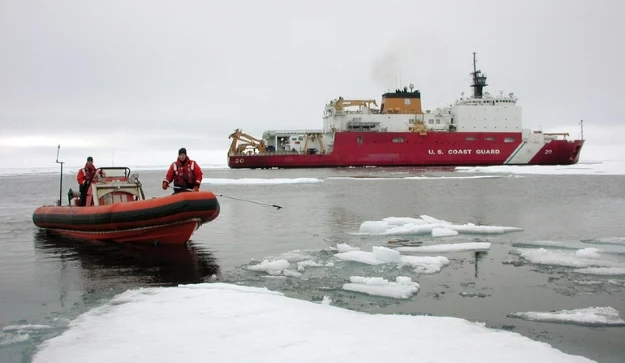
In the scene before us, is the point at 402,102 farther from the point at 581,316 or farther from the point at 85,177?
the point at 581,316

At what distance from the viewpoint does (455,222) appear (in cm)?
1155

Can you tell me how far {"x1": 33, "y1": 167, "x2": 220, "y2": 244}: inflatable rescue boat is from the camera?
8500 millimetres

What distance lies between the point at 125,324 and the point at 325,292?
2127 millimetres

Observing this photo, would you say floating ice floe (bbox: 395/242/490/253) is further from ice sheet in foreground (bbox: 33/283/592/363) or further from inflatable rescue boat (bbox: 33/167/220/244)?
ice sheet in foreground (bbox: 33/283/592/363)

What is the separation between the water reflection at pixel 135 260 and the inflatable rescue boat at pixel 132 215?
228 millimetres

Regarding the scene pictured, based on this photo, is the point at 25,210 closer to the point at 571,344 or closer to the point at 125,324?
the point at 125,324

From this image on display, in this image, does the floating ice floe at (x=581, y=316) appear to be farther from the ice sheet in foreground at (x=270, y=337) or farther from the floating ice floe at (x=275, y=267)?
the floating ice floe at (x=275, y=267)

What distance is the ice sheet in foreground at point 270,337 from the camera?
3555mm

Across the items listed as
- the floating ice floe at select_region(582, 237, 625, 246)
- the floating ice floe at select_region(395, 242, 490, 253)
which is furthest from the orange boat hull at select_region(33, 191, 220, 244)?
the floating ice floe at select_region(582, 237, 625, 246)

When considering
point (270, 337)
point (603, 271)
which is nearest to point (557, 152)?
point (603, 271)

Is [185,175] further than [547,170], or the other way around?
[547,170]

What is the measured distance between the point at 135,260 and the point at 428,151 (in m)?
37.1

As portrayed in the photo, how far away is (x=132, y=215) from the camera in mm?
8805

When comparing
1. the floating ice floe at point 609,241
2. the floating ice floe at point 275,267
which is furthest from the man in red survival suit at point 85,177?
the floating ice floe at point 609,241
